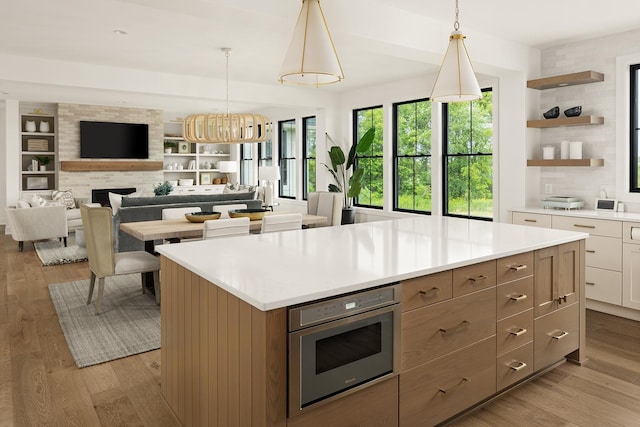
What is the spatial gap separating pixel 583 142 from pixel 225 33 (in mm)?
3818

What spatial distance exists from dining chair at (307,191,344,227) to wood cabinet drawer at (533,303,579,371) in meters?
3.44

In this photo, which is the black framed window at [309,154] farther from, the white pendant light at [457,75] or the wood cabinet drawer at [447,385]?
the wood cabinet drawer at [447,385]

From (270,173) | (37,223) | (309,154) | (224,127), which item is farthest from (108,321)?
(309,154)

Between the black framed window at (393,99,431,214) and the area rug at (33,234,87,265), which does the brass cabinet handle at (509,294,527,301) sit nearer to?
the black framed window at (393,99,431,214)

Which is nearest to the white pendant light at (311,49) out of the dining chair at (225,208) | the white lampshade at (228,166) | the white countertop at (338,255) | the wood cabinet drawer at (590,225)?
Result: the white countertop at (338,255)

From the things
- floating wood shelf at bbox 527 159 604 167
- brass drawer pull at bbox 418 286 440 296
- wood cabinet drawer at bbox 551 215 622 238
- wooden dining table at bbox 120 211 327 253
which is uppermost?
floating wood shelf at bbox 527 159 604 167

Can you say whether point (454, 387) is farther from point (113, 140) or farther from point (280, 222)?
point (113, 140)

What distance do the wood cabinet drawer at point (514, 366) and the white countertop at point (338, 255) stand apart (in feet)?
1.83

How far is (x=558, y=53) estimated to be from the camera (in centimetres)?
511

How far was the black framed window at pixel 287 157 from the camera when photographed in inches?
391

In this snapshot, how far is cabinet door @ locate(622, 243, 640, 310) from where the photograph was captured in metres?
3.91

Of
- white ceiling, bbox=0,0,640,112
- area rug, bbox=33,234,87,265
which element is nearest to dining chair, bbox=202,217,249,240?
white ceiling, bbox=0,0,640,112

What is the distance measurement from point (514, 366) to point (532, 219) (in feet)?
8.24

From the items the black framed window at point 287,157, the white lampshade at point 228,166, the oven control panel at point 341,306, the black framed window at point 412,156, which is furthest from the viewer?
the white lampshade at point 228,166
